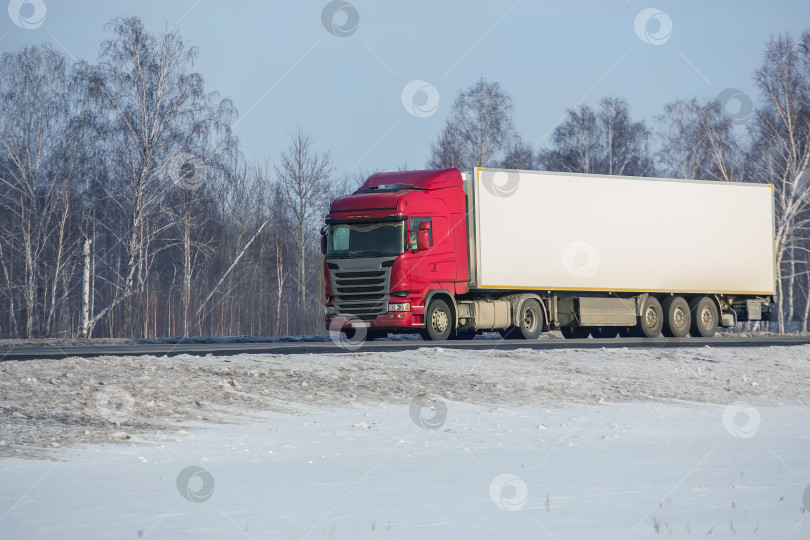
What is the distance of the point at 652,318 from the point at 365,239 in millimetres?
9228

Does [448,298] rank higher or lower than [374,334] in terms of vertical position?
higher

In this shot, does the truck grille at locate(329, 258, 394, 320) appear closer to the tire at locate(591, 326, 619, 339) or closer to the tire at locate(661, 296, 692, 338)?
the tire at locate(591, 326, 619, 339)

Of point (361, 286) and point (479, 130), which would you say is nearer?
point (361, 286)

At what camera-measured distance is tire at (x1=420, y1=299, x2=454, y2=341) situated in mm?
22812

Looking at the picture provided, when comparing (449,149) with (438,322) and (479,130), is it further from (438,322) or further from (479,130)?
Answer: (438,322)

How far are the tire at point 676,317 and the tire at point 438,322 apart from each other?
7.15 m

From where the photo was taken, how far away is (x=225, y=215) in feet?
176

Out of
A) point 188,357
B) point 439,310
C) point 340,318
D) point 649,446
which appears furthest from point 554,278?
point 649,446

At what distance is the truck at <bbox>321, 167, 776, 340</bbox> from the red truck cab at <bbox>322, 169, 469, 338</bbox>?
28mm

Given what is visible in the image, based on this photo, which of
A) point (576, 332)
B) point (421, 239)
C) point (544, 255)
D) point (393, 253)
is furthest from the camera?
point (576, 332)

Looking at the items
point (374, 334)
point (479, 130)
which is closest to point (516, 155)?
point (479, 130)

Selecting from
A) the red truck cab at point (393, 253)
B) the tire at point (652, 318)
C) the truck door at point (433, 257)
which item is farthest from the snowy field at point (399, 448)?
the tire at point (652, 318)

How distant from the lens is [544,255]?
24.8 metres

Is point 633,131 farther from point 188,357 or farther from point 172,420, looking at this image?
point 172,420
